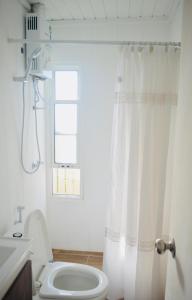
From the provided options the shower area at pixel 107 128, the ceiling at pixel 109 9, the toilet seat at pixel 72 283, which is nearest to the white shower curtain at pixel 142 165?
the shower area at pixel 107 128

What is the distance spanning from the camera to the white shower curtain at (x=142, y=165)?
1.98m

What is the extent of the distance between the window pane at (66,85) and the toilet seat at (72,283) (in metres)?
1.71

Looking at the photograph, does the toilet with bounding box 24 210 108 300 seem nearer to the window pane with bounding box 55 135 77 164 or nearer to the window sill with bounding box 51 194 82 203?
the window sill with bounding box 51 194 82 203

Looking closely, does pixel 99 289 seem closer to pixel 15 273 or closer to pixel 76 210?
pixel 15 273

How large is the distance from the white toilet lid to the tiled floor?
0.91m

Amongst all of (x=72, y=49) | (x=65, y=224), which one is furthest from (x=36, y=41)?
(x=65, y=224)

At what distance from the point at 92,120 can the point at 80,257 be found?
1586mm

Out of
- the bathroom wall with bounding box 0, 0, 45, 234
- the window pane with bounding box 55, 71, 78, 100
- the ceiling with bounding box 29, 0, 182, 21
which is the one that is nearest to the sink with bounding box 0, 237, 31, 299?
the bathroom wall with bounding box 0, 0, 45, 234

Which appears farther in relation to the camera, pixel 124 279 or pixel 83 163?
pixel 83 163

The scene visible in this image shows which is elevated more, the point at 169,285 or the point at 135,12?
the point at 135,12

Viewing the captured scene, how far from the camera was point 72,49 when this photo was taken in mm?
2729

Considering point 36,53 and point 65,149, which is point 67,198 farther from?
point 36,53

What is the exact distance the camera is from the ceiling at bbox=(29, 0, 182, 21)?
7.17ft

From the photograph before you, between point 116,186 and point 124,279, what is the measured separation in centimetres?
82
